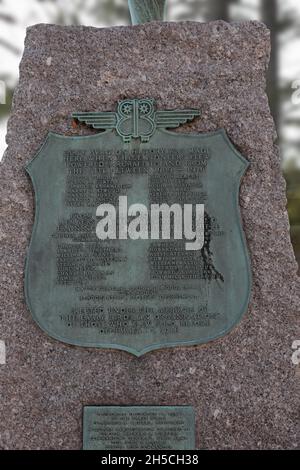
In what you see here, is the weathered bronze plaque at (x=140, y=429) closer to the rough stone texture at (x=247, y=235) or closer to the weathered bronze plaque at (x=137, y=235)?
the rough stone texture at (x=247, y=235)

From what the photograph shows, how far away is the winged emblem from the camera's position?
3.40 meters

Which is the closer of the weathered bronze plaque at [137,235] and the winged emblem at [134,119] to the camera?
the weathered bronze plaque at [137,235]

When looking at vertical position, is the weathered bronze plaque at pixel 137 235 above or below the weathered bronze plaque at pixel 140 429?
above

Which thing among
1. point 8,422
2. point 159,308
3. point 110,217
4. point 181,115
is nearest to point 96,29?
point 181,115

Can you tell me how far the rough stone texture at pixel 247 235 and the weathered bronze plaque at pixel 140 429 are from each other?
6 cm

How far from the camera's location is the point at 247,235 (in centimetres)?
334

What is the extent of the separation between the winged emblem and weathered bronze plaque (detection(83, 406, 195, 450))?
4.84 ft

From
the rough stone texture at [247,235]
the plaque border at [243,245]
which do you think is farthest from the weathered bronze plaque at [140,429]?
the plaque border at [243,245]

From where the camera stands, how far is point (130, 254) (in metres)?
3.34

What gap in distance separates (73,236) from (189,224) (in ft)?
2.09

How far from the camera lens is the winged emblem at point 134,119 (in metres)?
3.40

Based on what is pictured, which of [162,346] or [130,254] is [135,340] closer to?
[162,346]

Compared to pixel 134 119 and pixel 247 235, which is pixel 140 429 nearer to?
pixel 247 235

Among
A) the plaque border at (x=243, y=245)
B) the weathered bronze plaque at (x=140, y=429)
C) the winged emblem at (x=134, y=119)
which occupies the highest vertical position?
the winged emblem at (x=134, y=119)
